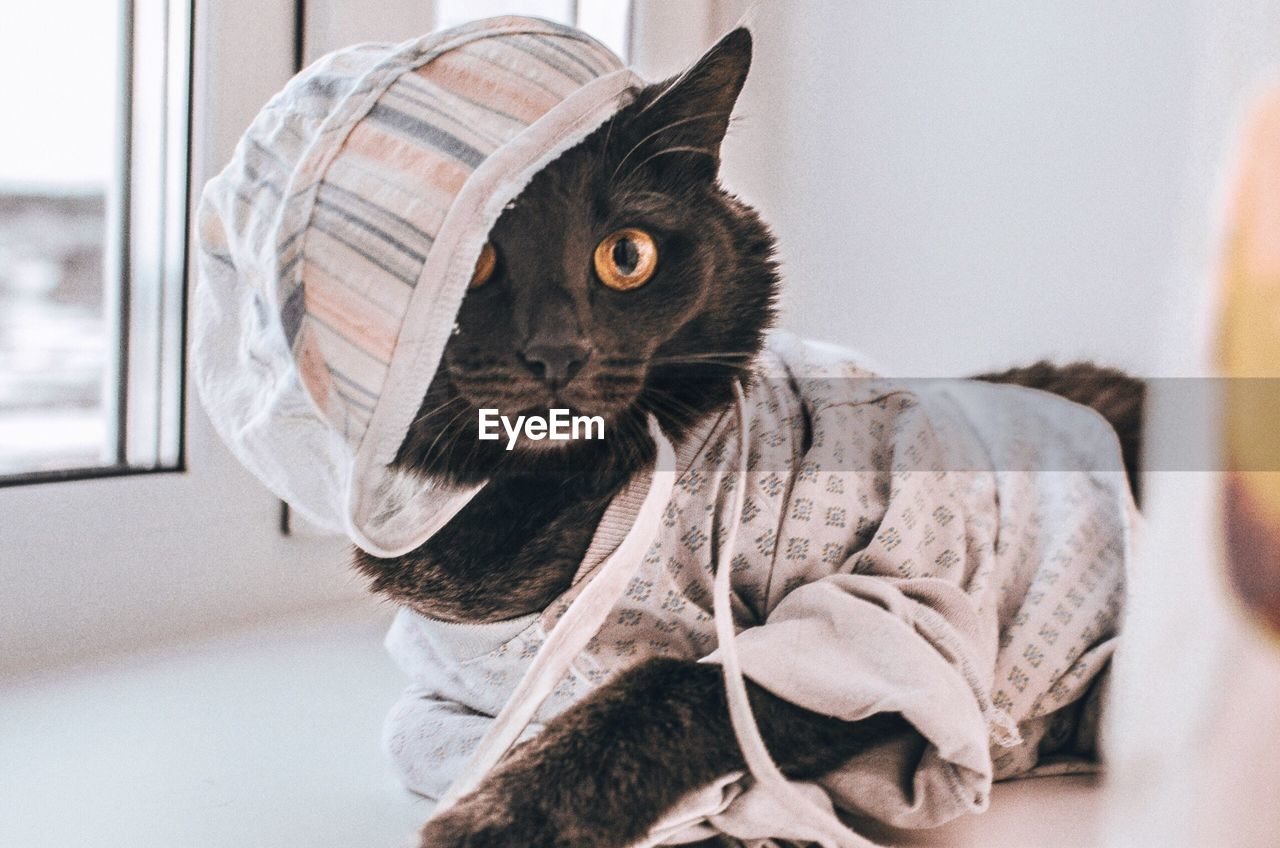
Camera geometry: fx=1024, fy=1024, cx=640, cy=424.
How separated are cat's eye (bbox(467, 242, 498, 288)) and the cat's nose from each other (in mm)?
44

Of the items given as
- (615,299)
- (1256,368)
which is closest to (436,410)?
(615,299)

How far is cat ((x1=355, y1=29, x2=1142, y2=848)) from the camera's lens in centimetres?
53

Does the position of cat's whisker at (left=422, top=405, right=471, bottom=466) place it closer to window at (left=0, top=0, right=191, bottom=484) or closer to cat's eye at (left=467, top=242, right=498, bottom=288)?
cat's eye at (left=467, top=242, right=498, bottom=288)

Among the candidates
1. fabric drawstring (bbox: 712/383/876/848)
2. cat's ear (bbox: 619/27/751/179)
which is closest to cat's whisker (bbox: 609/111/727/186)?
cat's ear (bbox: 619/27/751/179)

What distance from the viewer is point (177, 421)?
2.97 ft

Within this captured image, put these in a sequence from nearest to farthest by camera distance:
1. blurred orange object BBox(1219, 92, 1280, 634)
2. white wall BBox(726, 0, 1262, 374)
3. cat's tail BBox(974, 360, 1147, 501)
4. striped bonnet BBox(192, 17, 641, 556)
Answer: blurred orange object BBox(1219, 92, 1280, 634), striped bonnet BBox(192, 17, 641, 556), white wall BBox(726, 0, 1262, 374), cat's tail BBox(974, 360, 1147, 501)

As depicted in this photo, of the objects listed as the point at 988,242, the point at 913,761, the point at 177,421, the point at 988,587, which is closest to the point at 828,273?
the point at 988,242

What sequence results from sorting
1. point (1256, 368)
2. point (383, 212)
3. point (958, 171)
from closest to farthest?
point (1256, 368)
point (383, 212)
point (958, 171)

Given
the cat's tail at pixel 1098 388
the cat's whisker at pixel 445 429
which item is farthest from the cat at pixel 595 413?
the cat's tail at pixel 1098 388

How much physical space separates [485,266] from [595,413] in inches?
3.8

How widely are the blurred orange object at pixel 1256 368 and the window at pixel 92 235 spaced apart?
853 millimetres

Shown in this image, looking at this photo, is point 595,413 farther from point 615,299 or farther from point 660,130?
A: point 660,130

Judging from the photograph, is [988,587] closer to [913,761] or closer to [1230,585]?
[913,761]

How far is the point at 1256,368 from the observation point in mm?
197
